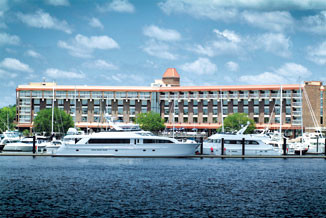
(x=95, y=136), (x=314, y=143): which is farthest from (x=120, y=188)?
(x=314, y=143)

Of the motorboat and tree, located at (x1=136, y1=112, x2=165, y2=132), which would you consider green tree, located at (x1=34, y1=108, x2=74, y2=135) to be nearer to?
tree, located at (x1=136, y1=112, x2=165, y2=132)

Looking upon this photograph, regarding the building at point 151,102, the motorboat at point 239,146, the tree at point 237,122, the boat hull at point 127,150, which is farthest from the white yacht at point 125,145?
the building at point 151,102

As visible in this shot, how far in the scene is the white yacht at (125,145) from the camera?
86.2m

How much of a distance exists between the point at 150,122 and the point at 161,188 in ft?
375

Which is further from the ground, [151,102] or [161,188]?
[151,102]

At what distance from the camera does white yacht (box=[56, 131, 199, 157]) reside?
3393 inches

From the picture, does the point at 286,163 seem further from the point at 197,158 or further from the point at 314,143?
the point at 314,143

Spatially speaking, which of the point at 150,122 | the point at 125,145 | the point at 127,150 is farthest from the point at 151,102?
the point at 125,145

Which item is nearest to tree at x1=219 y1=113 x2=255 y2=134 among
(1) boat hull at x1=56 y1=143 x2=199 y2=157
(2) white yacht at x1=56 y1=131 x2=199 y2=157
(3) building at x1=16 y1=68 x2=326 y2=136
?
(3) building at x1=16 y1=68 x2=326 y2=136

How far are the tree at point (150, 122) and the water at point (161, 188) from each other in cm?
8330

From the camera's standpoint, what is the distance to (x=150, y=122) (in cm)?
16938

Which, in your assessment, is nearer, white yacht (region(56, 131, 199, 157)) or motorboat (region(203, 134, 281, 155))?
white yacht (region(56, 131, 199, 157))

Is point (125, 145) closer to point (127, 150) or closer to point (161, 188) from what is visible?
point (127, 150)

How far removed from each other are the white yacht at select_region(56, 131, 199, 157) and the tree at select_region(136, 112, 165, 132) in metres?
80.3
